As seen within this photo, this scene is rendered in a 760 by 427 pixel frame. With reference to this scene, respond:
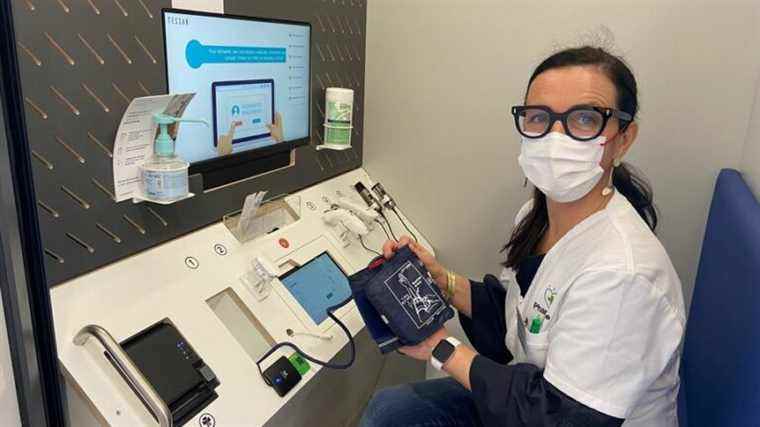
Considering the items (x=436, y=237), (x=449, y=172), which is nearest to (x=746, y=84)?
(x=449, y=172)

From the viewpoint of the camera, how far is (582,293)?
909mm

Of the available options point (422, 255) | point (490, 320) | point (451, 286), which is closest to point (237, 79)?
point (422, 255)

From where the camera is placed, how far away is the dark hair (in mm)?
1008

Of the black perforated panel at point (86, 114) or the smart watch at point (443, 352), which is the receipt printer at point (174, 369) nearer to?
the black perforated panel at point (86, 114)

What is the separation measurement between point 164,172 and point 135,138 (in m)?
0.08

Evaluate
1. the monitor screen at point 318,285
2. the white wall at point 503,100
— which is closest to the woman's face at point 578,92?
the white wall at point 503,100

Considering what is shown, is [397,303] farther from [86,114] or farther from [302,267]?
[86,114]

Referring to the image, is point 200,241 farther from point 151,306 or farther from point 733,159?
point 733,159

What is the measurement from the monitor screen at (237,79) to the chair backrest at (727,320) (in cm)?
105

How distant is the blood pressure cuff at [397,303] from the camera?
1087 millimetres

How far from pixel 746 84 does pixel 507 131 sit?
599mm

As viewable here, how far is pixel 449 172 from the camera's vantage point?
1.77 m

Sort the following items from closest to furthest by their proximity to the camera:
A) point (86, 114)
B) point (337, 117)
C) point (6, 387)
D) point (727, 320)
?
point (6, 387) < point (86, 114) < point (727, 320) < point (337, 117)

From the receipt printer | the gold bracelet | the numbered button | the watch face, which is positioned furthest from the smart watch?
the numbered button
